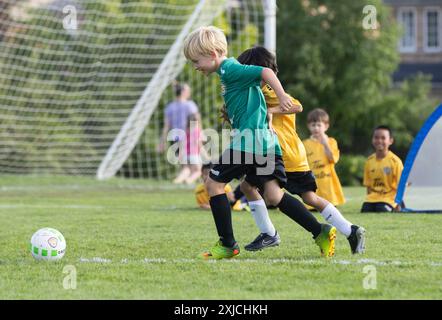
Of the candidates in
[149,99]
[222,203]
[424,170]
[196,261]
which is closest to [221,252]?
[196,261]

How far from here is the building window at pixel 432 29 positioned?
4369cm

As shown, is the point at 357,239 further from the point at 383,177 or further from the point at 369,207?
the point at 383,177

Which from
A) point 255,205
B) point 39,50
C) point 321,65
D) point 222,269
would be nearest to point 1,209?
point 255,205

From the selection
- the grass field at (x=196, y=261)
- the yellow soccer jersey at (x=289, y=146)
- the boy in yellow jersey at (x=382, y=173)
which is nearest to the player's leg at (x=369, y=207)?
the boy in yellow jersey at (x=382, y=173)

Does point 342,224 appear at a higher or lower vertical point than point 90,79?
lower

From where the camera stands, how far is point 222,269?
5.71 metres

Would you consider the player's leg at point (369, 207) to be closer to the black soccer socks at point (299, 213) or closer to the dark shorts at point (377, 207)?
the dark shorts at point (377, 207)

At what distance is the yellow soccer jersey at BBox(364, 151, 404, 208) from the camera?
34.1 ft

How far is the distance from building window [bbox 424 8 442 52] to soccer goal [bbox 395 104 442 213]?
113 ft

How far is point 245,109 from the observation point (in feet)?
20.6

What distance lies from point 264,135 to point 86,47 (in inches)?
460

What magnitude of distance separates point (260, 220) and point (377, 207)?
374cm

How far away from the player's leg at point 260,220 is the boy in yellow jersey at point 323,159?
3.64m
